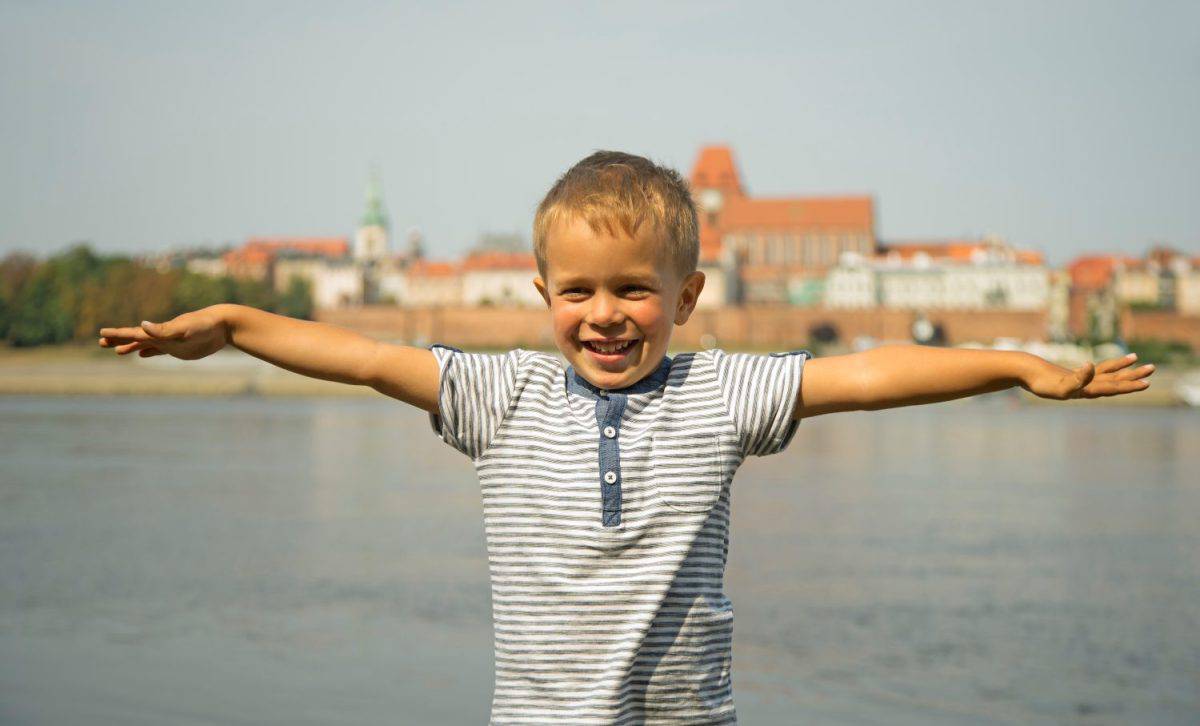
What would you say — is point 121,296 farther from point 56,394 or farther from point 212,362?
point 56,394

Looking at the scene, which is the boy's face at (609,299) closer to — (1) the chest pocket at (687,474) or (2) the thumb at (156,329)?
(1) the chest pocket at (687,474)

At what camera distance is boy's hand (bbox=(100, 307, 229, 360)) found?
1.62m

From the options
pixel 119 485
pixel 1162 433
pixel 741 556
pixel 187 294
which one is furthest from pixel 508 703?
pixel 187 294

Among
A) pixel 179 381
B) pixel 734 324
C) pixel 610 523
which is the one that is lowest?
pixel 179 381

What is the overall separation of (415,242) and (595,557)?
335ft

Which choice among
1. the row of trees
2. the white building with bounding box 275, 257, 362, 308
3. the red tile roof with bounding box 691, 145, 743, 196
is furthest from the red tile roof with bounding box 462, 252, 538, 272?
the row of trees

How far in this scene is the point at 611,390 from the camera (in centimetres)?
170

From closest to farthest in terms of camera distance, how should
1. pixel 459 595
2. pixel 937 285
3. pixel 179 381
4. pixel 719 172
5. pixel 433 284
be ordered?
pixel 459 595 < pixel 179 381 < pixel 937 285 < pixel 433 284 < pixel 719 172

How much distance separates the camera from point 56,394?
41656mm

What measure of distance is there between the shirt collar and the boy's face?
13mm

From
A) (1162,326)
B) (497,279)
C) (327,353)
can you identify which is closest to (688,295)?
(327,353)

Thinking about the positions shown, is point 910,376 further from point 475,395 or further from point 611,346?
point 475,395

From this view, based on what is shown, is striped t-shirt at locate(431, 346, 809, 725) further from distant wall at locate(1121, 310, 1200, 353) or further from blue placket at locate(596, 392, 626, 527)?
distant wall at locate(1121, 310, 1200, 353)

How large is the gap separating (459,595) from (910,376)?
5734 millimetres
